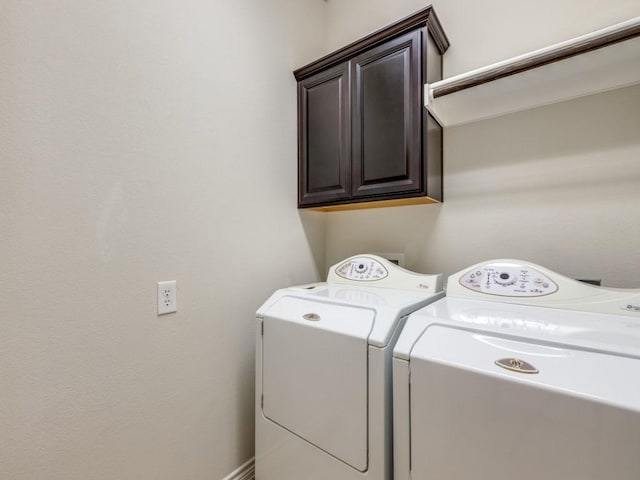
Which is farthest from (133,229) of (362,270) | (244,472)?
(244,472)

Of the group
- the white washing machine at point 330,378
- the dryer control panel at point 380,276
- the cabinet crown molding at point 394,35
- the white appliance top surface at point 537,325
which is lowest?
the white washing machine at point 330,378

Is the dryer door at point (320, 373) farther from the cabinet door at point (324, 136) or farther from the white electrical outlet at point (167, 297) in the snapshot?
the cabinet door at point (324, 136)

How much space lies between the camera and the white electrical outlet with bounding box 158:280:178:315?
1168 millimetres

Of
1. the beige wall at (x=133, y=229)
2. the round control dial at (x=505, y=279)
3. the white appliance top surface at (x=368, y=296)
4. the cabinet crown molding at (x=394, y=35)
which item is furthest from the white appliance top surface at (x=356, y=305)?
the cabinet crown molding at (x=394, y=35)

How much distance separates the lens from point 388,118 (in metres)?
1.41

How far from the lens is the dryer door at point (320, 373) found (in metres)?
0.94

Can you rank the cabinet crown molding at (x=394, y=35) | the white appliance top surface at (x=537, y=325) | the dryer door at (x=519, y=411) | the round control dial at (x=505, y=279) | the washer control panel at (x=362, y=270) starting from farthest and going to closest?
the washer control panel at (x=362, y=270) < the cabinet crown molding at (x=394, y=35) < the round control dial at (x=505, y=279) < the white appliance top surface at (x=537, y=325) < the dryer door at (x=519, y=411)

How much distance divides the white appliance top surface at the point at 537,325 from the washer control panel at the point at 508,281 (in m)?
0.06

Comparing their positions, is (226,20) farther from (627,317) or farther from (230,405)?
(627,317)

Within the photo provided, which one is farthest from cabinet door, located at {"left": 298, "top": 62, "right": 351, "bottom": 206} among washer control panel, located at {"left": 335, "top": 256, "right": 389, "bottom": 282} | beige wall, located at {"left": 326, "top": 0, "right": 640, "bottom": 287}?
beige wall, located at {"left": 326, "top": 0, "right": 640, "bottom": 287}

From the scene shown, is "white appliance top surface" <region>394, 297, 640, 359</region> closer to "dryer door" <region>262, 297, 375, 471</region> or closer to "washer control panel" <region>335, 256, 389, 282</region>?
"dryer door" <region>262, 297, 375, 471</region>

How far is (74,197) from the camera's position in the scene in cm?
96

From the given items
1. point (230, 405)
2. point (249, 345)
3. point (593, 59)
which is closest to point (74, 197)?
point (249, 345)

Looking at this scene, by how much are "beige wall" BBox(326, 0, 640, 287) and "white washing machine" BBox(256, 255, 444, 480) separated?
0.40 metres
